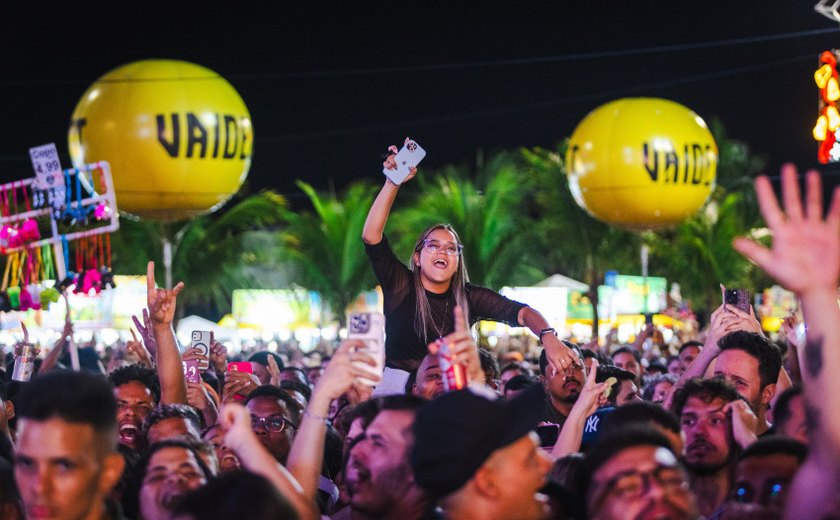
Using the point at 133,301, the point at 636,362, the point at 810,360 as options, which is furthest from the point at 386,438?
the point at 133,301

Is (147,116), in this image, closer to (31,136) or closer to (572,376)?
(572,376)

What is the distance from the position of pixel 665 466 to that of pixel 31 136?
2976cm

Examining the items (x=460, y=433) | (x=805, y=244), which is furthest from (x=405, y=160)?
(x=805, y=244)

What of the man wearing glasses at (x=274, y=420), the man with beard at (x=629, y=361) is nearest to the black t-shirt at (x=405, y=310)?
the man wearing glasses at (x=274, y=420)

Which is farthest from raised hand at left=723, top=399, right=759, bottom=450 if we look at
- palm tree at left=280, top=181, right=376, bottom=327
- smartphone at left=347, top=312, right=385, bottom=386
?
palm tree at left=280, top=181, right=376, bottom=327

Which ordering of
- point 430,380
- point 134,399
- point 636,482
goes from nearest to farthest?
point 636,482 < point 430,380 < point 134,399

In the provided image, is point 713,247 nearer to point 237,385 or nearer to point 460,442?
point 237,385

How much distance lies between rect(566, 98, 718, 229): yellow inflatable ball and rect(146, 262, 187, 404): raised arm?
525cm

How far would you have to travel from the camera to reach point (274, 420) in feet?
20.6

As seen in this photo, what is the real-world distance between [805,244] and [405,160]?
349 cm

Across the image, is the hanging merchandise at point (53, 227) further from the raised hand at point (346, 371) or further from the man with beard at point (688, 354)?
the raised hand at point (346, 371)

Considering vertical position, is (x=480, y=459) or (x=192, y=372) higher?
(x=480, y=459)

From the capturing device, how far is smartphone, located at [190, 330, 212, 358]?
8148 mm

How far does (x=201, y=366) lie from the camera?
7.78m
